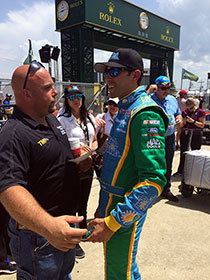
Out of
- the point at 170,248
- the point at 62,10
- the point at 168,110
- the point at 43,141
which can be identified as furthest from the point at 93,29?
the point at 43,141

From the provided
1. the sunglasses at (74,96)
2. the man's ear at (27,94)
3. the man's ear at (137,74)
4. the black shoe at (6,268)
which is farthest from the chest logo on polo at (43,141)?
the black shoe at (6,268)

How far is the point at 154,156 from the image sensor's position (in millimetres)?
1342

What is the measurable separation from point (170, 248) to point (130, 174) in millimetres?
Result: 1968

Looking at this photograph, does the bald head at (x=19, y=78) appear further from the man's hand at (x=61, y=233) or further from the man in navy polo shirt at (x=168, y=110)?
the man in navy polo shirt at (x=168, y=110)

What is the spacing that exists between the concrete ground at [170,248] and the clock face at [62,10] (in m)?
18.0

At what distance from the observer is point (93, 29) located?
1855cm

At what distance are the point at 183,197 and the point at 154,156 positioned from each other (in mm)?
3465

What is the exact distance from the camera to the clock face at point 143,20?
2269 cm

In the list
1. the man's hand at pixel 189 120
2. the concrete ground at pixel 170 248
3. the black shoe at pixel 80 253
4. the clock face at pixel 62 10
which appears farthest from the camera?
the clock face at pixel 62 10

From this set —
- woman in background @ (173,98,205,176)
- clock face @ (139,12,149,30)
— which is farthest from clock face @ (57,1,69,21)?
woman in background @ (173,98,205,176)

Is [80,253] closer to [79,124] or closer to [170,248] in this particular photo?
[170,248]

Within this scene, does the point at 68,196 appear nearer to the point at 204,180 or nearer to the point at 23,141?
the point at 23,141

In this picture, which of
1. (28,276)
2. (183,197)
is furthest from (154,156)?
(183,197)

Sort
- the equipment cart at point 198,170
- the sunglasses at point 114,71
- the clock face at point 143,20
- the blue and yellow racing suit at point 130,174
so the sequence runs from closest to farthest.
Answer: the blue and yellow racing suit at point 130,174, the sunglasses at point 114,71, the equipment cart at point 198,170, the clock face at point 143,20
